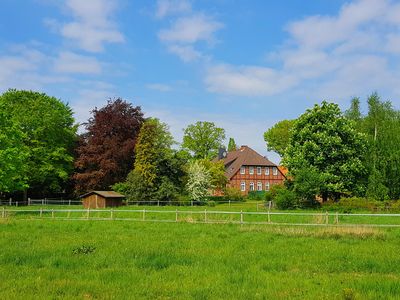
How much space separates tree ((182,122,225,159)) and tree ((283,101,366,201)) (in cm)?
3851

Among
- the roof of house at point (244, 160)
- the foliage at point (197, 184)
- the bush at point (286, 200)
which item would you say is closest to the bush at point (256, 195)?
the roof of house at point (244, 160)

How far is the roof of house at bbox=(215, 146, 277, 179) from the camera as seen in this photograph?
88375mm

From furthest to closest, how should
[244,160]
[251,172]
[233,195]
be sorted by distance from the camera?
[244,160]
[251,172]
[233,195]

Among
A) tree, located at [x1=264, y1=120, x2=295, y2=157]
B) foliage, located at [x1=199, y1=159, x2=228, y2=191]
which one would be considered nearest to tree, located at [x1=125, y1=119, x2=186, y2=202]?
foliage, located at [x1=199, y1=159, x2=228, y2=191]

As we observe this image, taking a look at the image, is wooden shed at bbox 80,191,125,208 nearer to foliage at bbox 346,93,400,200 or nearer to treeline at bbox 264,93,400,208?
treeline at bbox 264,93,400,208

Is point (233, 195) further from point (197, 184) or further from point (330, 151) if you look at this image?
point (330, 151)

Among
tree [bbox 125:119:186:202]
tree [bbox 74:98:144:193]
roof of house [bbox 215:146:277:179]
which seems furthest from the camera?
roof of house [bbox 215:146:277:179]

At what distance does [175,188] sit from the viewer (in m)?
59.3

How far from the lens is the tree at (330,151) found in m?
47.2

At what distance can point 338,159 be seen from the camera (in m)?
48.2

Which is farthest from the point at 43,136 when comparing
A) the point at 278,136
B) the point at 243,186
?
the point at 278,136

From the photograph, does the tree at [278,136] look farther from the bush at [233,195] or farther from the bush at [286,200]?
the bush at [286,200]

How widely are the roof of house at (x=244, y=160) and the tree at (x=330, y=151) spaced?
37749 mm

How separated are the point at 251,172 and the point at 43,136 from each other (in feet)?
137
